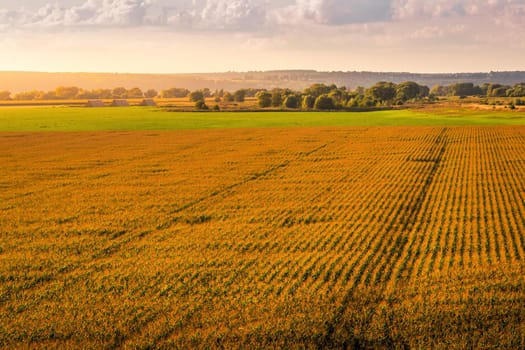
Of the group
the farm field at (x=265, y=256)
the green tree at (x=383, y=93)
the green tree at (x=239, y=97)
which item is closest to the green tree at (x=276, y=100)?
the green tree at (x=239, y=97)

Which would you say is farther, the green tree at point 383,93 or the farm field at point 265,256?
the green tree at point 383,93

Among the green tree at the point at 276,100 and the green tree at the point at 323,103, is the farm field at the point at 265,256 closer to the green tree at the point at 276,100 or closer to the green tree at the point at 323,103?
the green tree at the point at 323,103

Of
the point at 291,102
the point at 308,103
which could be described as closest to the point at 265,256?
the point at 308,103

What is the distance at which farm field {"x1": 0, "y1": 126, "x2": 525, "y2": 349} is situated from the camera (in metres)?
13.0

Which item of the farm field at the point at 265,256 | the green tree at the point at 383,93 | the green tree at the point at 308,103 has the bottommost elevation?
the farm field at the point at 265,256

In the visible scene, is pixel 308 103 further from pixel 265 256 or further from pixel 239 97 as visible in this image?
pixel 265 256

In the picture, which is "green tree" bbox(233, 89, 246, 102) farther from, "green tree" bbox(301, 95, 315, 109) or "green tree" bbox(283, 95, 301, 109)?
"green tree" bbox(301, 95, 315, 109)

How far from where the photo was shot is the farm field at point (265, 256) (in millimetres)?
12961

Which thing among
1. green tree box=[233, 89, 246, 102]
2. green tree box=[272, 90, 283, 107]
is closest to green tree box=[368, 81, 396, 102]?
green tree box=[272, 90, 283, 107]

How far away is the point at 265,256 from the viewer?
1847 centimetres

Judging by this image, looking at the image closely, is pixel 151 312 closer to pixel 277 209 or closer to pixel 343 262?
pixel 343 262

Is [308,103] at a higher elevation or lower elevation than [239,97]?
lower

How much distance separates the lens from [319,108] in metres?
131

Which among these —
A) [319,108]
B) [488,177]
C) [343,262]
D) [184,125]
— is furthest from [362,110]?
[343,262]
